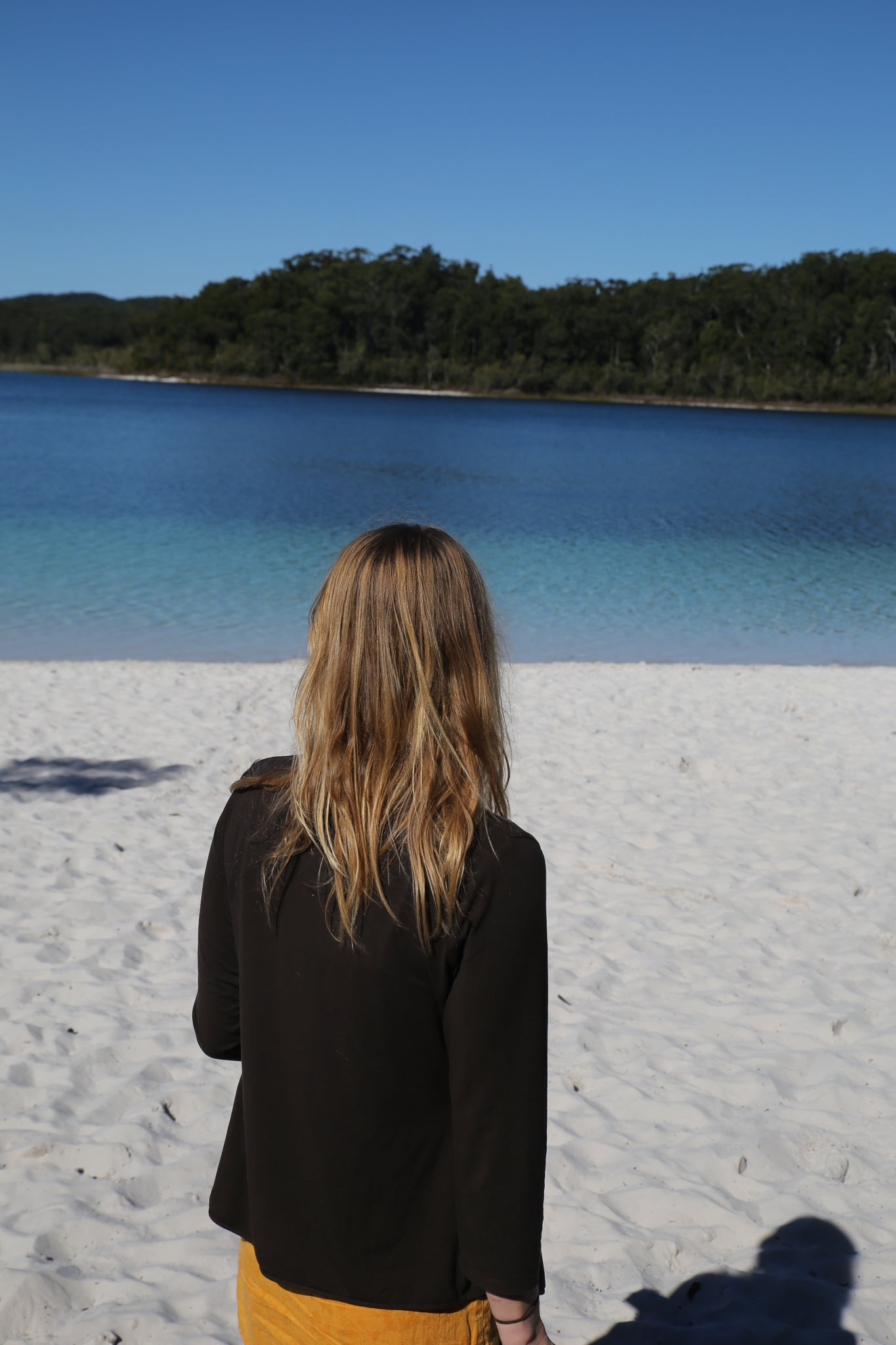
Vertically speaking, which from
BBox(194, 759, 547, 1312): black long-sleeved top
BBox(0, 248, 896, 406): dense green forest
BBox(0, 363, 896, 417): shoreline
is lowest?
BBox(194, 759, 547, 1312): black long-sleeved top

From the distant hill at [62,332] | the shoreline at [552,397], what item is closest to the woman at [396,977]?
the shoreline at [552,397]

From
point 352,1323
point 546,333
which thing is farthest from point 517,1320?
point 546,333

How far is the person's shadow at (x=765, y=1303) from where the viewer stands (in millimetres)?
2578

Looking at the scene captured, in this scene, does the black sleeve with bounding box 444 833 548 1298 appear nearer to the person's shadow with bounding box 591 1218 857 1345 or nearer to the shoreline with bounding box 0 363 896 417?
the person's shadow with bounding box 591 1218 857 1345

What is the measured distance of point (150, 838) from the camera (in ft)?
18.8

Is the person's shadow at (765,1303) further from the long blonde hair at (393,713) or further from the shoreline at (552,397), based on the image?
the shoreline at (552,397)

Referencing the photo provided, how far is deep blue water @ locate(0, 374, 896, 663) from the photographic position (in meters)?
13.5

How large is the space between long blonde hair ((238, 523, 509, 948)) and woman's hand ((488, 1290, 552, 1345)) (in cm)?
51

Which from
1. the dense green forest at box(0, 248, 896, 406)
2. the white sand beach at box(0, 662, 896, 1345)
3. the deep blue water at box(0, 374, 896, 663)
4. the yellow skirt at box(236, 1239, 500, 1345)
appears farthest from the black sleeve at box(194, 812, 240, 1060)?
the dense green forest at box(0, 248, 896, 406)

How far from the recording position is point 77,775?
6719mm

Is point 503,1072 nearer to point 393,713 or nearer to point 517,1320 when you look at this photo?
point 517,1320

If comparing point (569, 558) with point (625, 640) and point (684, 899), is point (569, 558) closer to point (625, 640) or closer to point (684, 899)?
point (625, 640)

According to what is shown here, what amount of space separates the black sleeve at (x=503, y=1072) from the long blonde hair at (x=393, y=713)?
0.09 m

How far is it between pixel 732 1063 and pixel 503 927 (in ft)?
9.76
